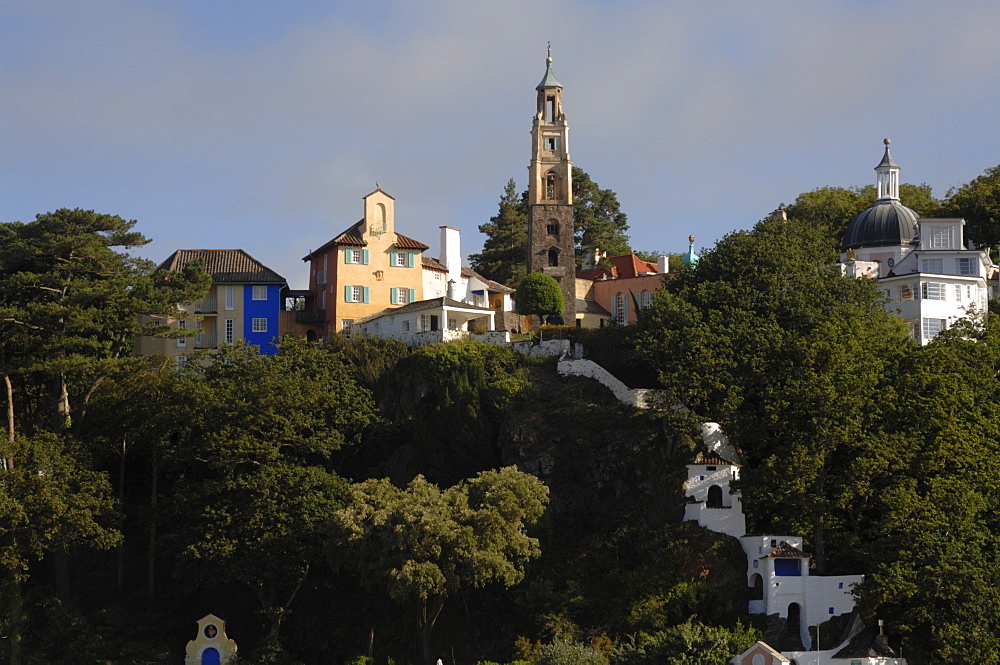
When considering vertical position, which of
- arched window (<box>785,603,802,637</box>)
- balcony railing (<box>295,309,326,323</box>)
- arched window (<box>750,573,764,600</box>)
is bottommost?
arched window (<box>785,603,802,637</box>)

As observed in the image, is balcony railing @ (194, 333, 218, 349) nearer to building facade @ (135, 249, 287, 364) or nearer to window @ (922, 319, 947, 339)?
building facade @ (135, 249, 287, 364)

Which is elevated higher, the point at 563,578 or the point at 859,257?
the point at 859,257

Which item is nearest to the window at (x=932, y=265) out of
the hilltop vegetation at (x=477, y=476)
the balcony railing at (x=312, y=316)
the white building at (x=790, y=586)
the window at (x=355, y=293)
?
the hilltop vegetation at (x=477, y=476)

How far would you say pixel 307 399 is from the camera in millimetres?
60781

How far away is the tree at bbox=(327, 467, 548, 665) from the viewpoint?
170ft

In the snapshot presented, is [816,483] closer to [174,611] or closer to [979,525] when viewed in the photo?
[979,525]

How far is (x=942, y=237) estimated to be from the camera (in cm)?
7369

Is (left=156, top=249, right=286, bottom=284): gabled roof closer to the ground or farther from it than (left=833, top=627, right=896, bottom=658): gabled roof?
farther from it

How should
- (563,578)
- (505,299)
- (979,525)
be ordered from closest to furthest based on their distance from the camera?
(979,525)
(563,578)
(505,299)

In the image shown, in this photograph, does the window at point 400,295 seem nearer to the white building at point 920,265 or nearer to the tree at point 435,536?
the white building at point 920,265

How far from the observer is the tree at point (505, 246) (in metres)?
93.4

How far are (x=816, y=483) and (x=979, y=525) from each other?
18.8ft

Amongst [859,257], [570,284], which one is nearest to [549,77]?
[570,284]

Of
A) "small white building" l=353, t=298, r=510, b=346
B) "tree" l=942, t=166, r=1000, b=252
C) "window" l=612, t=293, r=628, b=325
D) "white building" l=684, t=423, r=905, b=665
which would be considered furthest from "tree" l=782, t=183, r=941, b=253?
"white building" l=684, t=423, r=905, b=665
